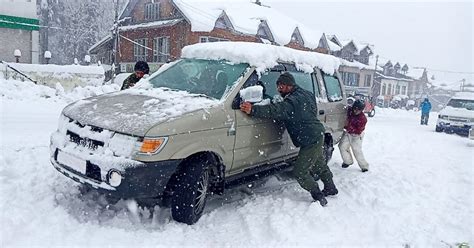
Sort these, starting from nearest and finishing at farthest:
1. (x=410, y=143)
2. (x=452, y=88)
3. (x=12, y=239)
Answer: (x=12, y=239)
(x=410, y=143)
(x=452, y=88)

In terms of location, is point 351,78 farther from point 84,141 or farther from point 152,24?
point 84,141

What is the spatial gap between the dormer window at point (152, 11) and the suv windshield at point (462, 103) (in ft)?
69.7

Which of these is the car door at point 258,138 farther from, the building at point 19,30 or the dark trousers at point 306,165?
the building at point 19,30

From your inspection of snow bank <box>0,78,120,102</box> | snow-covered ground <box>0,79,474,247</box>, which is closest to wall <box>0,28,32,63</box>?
snow bank <box>0,78,120,102</box>

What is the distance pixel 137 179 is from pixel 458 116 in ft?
53.0

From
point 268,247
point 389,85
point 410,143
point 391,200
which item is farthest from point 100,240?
point 389,85

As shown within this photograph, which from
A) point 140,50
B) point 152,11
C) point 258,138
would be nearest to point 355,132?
point 258,138

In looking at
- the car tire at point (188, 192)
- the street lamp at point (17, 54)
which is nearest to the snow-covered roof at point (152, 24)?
the street lamp at point (17, 54)

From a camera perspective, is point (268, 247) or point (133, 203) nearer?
point (268, 247)

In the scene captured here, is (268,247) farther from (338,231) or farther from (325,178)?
(325,178)

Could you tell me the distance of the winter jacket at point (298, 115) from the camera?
467 centimetres

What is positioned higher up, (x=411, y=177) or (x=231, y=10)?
(x=231, y=10)

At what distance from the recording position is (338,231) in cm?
431

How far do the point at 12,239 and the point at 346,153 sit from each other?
5.50 meters
